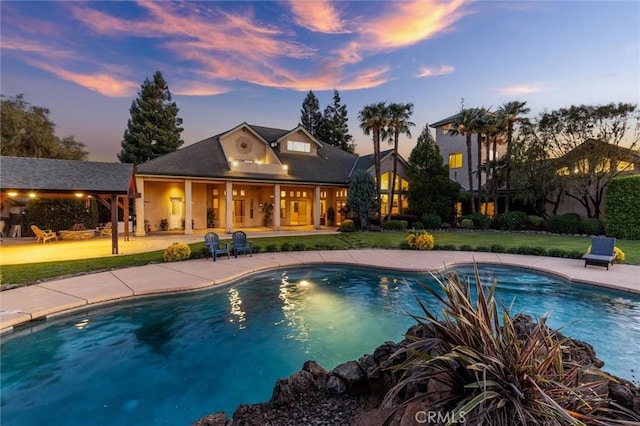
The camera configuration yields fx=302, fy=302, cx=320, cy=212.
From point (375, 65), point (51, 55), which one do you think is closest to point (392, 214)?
point (375, 65)

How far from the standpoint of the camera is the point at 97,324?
22.2ft

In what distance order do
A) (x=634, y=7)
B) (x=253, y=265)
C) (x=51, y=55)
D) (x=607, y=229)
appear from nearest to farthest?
Answer: (x=253, y=265)
(x=634, y=7)
(x=51, y=55)
(x=607, y=229)

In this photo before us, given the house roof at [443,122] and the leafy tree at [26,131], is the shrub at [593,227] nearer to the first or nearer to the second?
the house roof at [443,122]

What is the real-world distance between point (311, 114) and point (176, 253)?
134 feet

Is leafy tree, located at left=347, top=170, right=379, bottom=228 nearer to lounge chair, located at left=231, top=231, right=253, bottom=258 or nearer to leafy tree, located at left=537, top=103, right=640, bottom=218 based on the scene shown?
lounge chair, located at left=231, top=231, right=253, bottom=258

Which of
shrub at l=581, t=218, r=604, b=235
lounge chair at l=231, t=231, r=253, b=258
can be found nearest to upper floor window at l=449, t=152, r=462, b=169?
shrub at l=581, t=218, r=604, b=235

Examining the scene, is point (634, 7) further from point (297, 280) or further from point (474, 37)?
point (297, 280)

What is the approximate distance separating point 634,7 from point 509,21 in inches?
173

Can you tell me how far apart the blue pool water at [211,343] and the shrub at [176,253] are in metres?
3.62

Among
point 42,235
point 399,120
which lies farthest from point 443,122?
point 42,235

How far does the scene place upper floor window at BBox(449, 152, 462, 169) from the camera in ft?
96.5

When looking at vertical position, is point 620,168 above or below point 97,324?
above

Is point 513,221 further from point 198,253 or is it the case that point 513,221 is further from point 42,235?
point 42,235

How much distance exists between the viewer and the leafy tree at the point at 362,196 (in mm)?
22938
